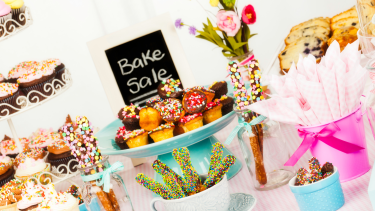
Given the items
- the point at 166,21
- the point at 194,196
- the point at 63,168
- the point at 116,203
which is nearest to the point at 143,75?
the point at 166,21

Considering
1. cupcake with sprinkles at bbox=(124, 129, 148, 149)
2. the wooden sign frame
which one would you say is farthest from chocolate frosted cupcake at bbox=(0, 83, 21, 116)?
cupcake with sprinkles at bbox=(124, 129, 148, 149)

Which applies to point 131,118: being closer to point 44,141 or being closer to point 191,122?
point 191,122

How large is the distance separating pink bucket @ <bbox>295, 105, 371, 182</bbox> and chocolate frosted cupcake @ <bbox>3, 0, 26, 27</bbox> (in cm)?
115

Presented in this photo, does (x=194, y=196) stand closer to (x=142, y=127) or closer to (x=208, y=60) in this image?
(x=142, y=127)

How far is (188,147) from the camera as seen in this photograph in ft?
3.83

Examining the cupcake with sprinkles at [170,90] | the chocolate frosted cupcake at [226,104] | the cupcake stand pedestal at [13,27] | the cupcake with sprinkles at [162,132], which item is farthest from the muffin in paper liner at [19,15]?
the chocolate frosted cupcake at [226,104]

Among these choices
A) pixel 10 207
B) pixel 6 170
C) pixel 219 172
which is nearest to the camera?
pixel 219 172

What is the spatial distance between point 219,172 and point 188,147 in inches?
13.6

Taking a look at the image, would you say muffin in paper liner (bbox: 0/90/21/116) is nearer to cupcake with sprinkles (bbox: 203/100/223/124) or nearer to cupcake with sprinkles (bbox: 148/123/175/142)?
cupcake with sprinkles (bbox: 148/123/175/142)

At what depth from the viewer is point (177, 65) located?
163 centimetres

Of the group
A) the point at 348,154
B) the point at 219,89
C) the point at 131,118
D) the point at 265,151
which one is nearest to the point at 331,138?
the point at 348,154

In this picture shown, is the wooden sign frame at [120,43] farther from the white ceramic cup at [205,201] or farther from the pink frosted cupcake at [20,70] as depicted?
the white ceramic cup at [205,201]

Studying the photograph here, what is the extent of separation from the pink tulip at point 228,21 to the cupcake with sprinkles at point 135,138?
480mm

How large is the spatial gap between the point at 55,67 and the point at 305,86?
44.4 inches
